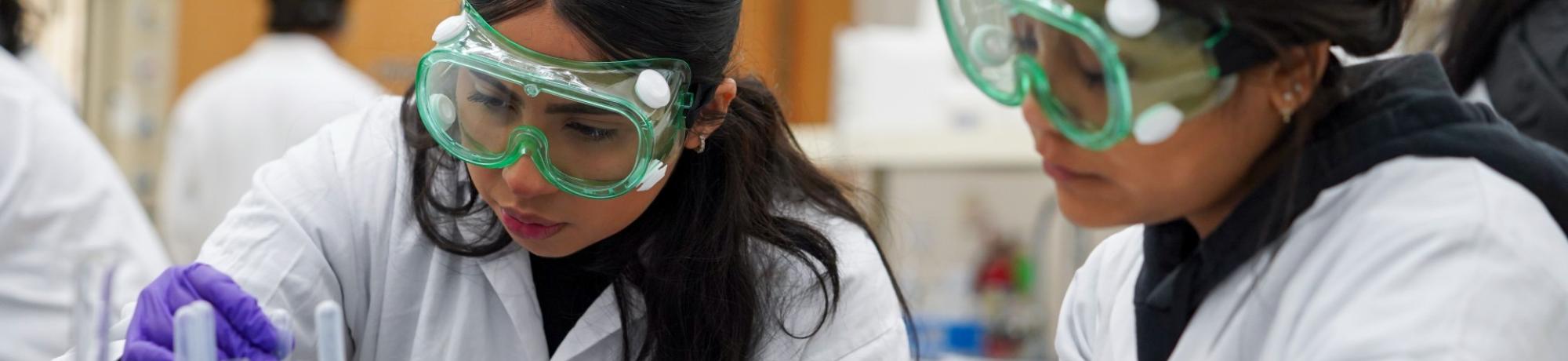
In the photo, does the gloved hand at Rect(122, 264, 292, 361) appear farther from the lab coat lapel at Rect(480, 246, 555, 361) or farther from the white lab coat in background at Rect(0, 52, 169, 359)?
the white lab coat in background at Rect(0, 52, 169, 359)

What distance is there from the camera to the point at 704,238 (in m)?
1.75

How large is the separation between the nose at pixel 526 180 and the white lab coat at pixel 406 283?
0.24m

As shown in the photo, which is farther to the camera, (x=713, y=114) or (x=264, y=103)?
(x=264, y=103)

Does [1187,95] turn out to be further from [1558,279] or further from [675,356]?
[675,356]

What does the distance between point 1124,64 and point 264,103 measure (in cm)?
337

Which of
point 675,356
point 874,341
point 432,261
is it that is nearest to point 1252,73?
point 874,341

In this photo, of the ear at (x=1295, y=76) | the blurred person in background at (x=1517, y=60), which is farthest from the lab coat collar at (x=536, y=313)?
the blurred person in background at (x=1517, y=60)

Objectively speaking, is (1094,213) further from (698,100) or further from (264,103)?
(264,103)

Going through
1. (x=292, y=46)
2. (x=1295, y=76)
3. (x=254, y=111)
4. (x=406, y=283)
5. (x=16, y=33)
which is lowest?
(x=254, y=111)

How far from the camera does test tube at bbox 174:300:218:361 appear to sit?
3.67 ft

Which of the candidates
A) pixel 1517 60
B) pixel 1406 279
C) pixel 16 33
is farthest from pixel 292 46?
pixel 1406 279

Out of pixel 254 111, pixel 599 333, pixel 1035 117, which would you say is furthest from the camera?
pixel 254 111

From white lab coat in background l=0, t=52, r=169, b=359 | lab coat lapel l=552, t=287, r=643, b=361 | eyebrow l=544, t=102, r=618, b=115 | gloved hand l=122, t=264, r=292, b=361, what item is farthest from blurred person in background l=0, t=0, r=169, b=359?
eyebrow l=544, t=102, r=618, b=115

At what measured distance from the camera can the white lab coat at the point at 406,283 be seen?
1.72 meters
